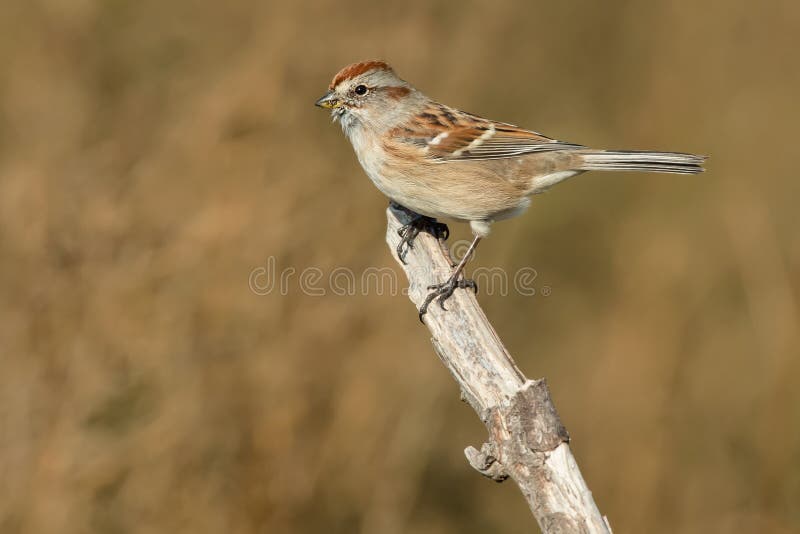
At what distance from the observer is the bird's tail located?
4.37m

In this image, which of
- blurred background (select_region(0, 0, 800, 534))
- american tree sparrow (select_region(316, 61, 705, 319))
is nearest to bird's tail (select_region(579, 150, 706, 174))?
american tree sparrow (select_region(316, 61, 705, 319))

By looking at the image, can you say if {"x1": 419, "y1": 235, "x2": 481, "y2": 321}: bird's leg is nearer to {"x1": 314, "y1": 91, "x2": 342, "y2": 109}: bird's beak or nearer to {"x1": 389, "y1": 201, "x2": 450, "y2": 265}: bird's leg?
{"x1": 389, "y1": 201, "x2": 450, "y2": 265}: bird's leg

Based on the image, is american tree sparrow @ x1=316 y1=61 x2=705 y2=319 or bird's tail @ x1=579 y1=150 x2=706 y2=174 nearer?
bird's tail @ x1=579 y1=150 x2=706 y2=174

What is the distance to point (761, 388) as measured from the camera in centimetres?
563

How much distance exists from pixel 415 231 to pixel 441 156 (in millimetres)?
532

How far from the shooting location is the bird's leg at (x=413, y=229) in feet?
14.5

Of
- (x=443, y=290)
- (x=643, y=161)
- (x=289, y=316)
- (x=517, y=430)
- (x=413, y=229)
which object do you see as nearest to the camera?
(x=517, y=430)

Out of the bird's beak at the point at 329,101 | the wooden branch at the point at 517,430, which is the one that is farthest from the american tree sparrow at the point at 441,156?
the wooden branch at the point at 517,430

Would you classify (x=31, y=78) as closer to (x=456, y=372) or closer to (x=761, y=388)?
(x=456, y=372)

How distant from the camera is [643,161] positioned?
4.47 m

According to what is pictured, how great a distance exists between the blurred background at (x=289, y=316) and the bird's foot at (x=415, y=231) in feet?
1.72

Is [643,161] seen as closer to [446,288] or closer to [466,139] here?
[466,139]

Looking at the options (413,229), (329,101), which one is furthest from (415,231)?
(329,101)

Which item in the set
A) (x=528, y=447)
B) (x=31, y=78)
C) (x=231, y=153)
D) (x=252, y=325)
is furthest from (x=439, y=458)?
(x=31, y=78)
